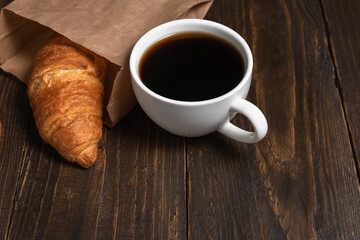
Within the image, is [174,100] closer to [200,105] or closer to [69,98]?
[200,105]

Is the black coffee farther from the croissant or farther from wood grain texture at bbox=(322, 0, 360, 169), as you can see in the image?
wood grain texture at bbox=(322, 0, 360, 169)

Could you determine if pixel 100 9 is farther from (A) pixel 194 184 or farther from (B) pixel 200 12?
(A) pixel 194 184

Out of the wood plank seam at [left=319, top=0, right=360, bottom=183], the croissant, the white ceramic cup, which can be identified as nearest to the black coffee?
the white ceramic cup

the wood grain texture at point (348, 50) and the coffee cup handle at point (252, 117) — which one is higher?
the coffee cup handle at point (252, 117)

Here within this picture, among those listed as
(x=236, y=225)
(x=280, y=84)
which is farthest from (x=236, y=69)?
(x=236, y=225)

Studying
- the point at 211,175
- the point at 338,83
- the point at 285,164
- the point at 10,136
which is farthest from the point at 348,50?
the point at 10,136

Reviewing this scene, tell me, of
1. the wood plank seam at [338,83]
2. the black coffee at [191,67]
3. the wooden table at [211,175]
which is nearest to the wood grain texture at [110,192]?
the wooden table at [211,175]

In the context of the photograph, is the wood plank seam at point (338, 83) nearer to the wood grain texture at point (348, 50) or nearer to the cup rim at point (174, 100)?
the wood grain texture at point (348, 50)
